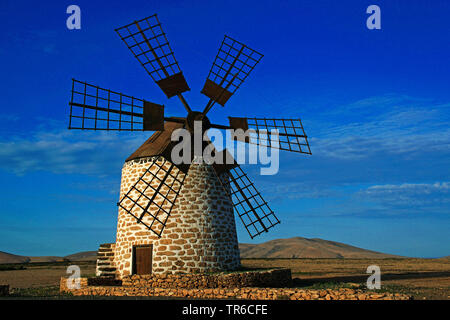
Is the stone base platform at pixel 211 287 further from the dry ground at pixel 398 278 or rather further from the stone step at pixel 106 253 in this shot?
the dry ground at pixel 398 278

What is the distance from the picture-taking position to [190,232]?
1505 cm

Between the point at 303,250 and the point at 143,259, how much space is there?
67.5 m

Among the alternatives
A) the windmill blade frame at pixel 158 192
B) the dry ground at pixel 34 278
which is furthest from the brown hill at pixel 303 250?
the windmill blade frame at pixel 158 192

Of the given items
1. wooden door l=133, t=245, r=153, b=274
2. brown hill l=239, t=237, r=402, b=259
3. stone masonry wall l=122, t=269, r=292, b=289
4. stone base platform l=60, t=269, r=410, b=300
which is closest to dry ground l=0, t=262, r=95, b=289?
stone base platform l=60, t=269, r=410, b=300

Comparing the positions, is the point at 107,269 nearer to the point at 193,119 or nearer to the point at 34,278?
the point at 193,119

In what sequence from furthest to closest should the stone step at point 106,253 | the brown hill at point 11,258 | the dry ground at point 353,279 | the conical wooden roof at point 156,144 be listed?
the brown hill at point 11,258, the stone step at point 106,253, the conical wooden roof at point 156,144, the dry ground at point 353,279

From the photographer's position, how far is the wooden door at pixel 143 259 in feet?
49.8

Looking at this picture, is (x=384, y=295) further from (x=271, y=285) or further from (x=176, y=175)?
(x=176, y=175)

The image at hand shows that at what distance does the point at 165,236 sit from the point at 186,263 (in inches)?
50.9

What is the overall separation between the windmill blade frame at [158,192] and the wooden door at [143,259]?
Answer: 848 mm

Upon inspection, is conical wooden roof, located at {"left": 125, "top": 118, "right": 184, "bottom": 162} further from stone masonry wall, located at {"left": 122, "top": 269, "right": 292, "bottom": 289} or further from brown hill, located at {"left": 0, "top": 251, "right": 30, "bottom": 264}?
brown hill, located at {"left": 0, "top": 251, "right": 30, "bottom": 264}

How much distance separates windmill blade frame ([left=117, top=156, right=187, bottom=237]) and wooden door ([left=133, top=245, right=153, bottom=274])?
0.85 meters

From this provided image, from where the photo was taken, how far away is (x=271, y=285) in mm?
15102
